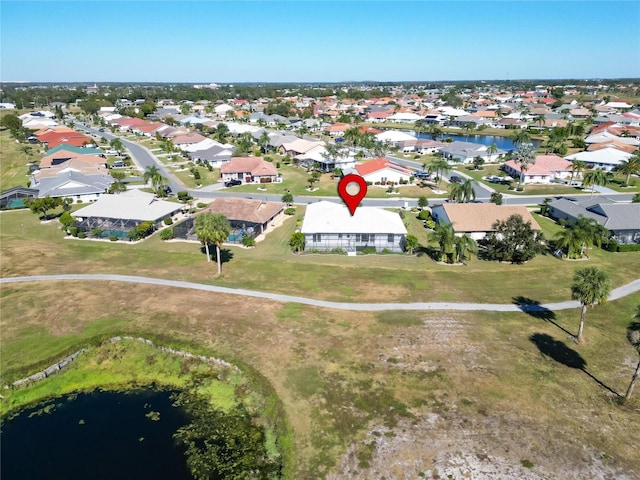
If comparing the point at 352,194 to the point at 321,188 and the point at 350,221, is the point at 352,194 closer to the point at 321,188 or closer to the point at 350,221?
the point at 321,188

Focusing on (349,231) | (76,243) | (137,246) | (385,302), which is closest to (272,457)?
(385,302)

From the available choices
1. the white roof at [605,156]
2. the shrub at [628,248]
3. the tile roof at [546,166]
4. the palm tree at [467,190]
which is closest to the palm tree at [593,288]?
the shrub at [628,248]

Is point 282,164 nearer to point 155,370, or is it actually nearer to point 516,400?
point 155,370

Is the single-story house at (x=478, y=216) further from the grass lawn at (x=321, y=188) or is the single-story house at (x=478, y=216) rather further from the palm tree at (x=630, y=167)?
the palm tree at (x=630, y=167)

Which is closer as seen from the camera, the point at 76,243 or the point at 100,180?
the point at 76,243

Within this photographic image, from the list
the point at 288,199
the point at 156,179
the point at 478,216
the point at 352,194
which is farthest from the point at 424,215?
the point at 156,179

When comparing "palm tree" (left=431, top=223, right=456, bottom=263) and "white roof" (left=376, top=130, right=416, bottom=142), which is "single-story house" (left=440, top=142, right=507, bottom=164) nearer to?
"white roof" (left=376, top=130, right=416, bottom=142)

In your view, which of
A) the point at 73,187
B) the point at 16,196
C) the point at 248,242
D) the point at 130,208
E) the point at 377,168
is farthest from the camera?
the point at 377,168

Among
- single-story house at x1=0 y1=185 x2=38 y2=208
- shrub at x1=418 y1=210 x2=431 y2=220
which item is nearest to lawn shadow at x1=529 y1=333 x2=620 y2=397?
shrub at x1=418 y1=210 x2=431 y2=220
